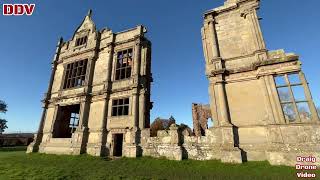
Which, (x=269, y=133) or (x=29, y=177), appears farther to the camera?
(x=269, y=133)

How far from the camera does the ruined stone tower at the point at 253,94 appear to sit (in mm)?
10816

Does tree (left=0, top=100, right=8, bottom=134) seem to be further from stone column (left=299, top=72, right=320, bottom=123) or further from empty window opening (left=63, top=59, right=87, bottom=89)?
stone column (left=299, top=72, right=320, bottom=123)

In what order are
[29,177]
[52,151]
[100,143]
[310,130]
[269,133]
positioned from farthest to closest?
[52,151], [100,143], [269,133], [310,130], [29,177]

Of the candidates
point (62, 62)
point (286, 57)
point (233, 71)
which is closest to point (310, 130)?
point (286, 57)

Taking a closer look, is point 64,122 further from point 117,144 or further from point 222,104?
point 222,104

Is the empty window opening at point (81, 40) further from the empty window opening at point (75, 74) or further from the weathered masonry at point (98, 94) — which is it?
the empty window opening at point (75, 74)

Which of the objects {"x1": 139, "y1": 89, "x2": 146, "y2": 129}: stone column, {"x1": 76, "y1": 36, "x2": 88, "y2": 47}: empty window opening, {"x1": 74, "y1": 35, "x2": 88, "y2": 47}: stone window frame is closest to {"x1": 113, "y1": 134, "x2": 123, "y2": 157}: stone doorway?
{"x1": 139, "y1": 89, "x2": 146, "y2": 129}: stone column

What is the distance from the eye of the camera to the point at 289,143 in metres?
10.7

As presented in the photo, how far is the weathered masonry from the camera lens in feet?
53.3

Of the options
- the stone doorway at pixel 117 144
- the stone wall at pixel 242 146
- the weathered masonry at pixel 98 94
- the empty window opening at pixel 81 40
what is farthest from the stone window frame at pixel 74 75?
the stone wall at pixel 242 146

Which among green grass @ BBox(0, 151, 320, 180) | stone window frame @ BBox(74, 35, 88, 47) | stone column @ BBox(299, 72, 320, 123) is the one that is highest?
stone window frame @ BBox(74, 35, 88, 47)

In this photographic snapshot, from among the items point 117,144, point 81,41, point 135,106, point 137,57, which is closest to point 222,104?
point 135,106

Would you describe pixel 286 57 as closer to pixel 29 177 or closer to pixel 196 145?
pixel 196 145

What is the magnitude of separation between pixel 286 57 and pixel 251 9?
515 centimetres
